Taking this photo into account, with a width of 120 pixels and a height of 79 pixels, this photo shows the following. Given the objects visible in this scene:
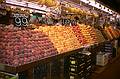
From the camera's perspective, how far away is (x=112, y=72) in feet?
21.7

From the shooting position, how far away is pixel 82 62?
4.63 metres

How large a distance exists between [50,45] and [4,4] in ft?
4.29

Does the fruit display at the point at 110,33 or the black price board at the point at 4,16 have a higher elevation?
the black price board at the point at 4,16

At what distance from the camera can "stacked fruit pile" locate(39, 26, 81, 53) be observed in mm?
3164

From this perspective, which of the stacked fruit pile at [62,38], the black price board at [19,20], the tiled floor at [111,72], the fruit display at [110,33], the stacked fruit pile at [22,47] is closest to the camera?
the stacked fruit pile at [22,47]

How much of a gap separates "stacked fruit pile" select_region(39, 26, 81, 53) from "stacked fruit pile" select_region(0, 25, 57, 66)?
13.1 inches

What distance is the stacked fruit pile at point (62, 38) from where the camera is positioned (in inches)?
125

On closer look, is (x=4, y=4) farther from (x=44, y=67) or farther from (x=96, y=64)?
(x=96, y=64)

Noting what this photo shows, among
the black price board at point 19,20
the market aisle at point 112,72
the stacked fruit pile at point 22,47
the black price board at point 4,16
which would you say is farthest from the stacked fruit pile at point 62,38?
the market aisle at point 112,72

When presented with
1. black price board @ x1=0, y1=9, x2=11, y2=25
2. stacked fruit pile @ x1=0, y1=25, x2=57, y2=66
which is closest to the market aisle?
black price board @ x1=0, y1=9, x2=11, y2=25

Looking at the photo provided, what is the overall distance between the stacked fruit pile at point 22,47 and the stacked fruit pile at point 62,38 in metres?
0.33

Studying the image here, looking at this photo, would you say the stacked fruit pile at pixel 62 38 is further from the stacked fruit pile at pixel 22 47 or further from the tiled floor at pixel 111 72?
the tiled floor at pixel 111 72

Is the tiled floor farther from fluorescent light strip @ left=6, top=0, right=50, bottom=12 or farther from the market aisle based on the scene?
fluorescent light strip @ left=6, top=0, right=50, bottom=12

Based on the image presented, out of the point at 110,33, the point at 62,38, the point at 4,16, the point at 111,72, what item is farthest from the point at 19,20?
the point at 110,33
